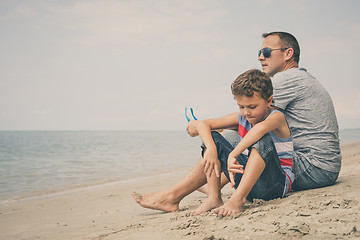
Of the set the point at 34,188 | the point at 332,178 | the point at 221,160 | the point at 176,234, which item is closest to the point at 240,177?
the point at 221,160

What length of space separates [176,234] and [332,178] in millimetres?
1626

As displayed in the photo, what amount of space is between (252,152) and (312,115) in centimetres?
74

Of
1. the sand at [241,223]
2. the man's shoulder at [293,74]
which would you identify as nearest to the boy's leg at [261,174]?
the sand at [241,223]

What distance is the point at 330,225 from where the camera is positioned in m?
1.79

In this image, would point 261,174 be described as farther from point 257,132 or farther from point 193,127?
point 193,127

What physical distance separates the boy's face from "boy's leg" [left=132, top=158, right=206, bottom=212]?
2.44ft

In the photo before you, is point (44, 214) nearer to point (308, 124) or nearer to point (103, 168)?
point (308, 124)

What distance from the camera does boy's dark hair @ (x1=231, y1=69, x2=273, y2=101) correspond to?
2361 millimetres

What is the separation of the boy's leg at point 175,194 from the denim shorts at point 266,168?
351 millimetres

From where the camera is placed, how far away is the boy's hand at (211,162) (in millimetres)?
2506

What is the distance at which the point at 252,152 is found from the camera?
2303 mm

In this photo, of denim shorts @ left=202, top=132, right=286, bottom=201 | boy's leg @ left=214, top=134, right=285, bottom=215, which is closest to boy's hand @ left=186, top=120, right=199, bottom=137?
denim shorts @ left=202, top=132, right=286, bottom=201

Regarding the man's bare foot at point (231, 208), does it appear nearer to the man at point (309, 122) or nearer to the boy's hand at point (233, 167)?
the boy's hand at point (233, 167)

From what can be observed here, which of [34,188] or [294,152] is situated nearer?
[294,152]
